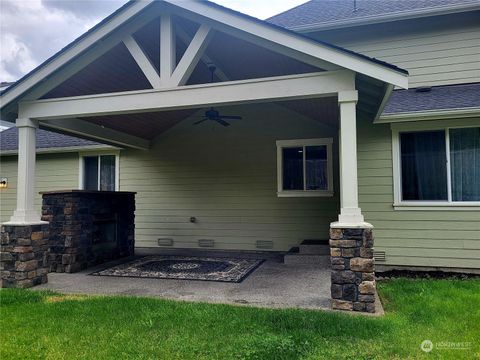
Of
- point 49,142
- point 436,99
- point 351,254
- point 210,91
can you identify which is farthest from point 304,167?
point 49,142

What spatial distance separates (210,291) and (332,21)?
5.93 metres

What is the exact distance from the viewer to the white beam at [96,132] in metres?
6.11

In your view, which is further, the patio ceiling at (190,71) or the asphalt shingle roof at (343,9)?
the asphalt shingle roof at (343,9)

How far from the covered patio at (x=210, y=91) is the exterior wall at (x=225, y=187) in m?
0.79

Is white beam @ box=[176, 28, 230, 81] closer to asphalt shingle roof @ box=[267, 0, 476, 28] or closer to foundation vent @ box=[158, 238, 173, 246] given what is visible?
asphalt shingle roof @ box=[267, 0, 476, 28]

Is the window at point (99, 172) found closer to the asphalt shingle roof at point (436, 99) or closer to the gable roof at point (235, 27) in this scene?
the gable roof at point (235, 27)

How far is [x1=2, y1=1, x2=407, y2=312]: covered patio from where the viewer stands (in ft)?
14.1

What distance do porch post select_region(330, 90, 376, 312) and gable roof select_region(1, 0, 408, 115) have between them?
843 millimetres

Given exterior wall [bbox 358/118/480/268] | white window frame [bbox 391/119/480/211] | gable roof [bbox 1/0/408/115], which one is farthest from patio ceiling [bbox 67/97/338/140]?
gable roof [bbox 1/0/408/115]

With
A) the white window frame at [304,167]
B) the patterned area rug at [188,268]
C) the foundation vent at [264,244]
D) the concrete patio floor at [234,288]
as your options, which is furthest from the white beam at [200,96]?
the foundation vent at [264,244]

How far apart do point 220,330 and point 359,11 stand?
728 cm

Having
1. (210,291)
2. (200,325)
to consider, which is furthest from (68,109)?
(200,325)

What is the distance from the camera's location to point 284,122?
8328 millimetres

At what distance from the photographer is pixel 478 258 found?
237 inches
